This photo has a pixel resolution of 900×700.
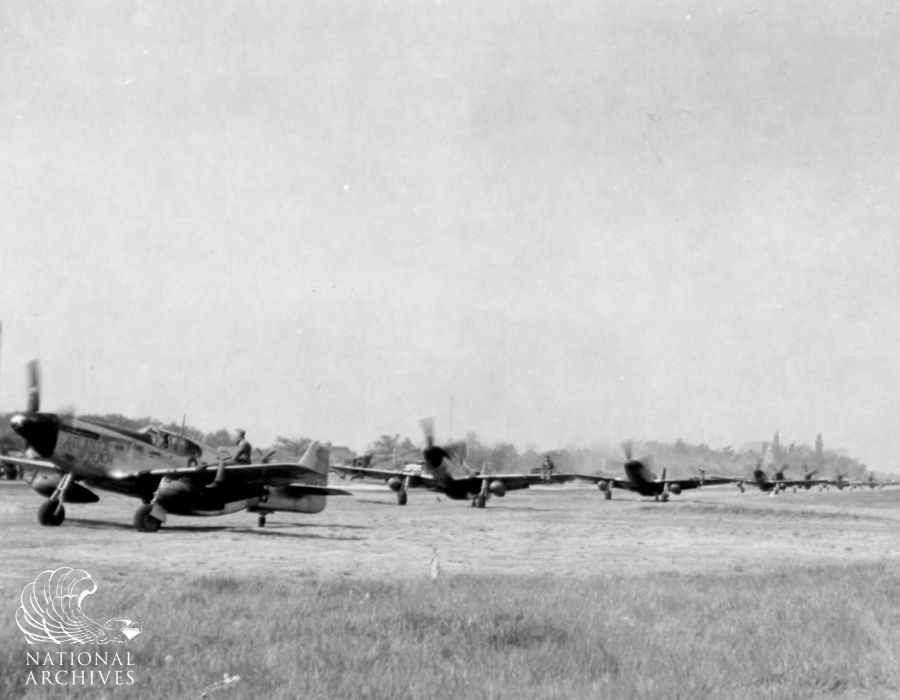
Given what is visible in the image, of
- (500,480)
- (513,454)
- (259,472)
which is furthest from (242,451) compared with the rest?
(513,454)

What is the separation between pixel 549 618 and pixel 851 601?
141 inches

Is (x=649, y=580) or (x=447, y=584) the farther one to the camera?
(x=649, y=580)

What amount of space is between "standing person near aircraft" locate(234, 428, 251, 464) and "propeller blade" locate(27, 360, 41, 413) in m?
4.40

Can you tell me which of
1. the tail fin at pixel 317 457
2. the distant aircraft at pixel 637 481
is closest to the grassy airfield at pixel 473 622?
the tail fin at pixel 317 457

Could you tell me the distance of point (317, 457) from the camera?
24.5 metres

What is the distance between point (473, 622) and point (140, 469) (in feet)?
46.2

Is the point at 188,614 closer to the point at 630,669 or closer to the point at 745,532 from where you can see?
the point at 630,669

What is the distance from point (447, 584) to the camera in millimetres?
9164

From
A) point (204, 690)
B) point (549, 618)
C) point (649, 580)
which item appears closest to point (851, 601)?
point (649, 580)

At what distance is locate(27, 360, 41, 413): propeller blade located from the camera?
16.9 meters

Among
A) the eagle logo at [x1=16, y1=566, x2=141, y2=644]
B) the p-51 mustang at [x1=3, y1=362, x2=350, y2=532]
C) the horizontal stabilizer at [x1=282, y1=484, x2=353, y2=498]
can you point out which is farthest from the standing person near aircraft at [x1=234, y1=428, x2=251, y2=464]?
the eagle logo at [x1=16, y1=566, x2=141, y2=644]

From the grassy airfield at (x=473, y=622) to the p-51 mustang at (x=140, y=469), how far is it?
2697mm

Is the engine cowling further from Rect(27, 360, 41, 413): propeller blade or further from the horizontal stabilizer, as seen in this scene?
Rect(27, 360, 41, 413): propeller blade

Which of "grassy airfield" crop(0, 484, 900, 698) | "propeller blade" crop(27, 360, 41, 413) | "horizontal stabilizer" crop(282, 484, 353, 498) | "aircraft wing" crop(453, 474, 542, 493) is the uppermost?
"propeller blade" crop(27, 360, 41, 413)
